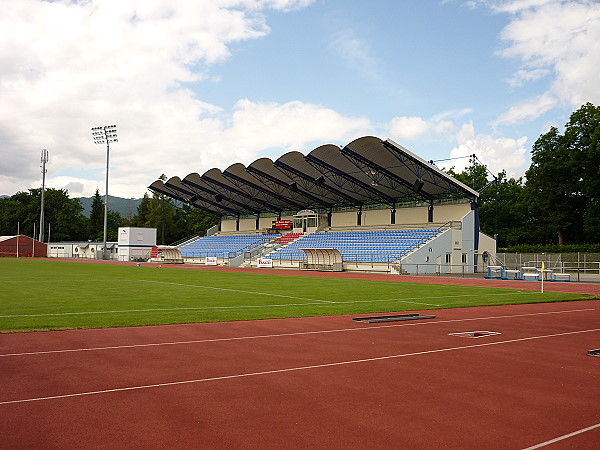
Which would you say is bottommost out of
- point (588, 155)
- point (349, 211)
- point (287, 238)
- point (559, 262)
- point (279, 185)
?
point (559, 262)

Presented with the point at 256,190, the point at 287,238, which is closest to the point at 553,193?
the point at 287,238

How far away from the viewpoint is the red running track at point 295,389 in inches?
208

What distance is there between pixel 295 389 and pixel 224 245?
63.8m

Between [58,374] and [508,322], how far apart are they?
11.7 meters

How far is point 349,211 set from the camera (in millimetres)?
62344

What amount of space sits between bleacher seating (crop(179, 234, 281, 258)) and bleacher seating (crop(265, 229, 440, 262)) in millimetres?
6439

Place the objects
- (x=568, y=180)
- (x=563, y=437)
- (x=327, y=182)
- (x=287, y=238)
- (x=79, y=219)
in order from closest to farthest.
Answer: (x=563, y=437)
(x=327, y=182)
(x=287, y=238)
(x=568, y=180)
(x=79, y=219)

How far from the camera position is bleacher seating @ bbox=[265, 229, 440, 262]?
153 feet

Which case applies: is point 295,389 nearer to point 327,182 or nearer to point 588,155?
point 327,182

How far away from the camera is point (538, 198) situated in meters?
67.4

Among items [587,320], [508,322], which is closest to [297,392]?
[508,322]

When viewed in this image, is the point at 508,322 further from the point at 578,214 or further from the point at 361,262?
the point at 578,214

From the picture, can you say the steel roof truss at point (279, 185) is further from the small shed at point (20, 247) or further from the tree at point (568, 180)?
the small shed at point (20, 247)

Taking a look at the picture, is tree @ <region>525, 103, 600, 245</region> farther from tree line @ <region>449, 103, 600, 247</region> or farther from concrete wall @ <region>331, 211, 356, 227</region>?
concrete wall @ <region>331, 211, 356, 227</region>
